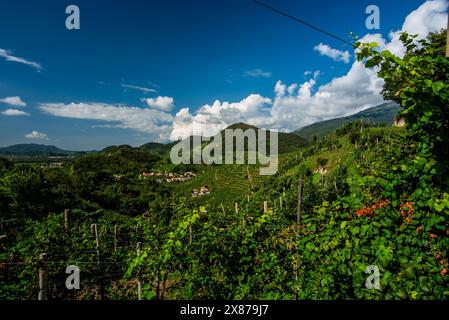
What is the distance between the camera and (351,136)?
50094 mm

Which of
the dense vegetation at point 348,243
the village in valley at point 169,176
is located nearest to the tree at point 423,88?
the dense vegetation at point 348,243

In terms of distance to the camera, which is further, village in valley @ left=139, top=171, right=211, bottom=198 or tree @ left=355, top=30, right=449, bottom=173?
village in valley @ left=139, top=171, right=211, bottom=198

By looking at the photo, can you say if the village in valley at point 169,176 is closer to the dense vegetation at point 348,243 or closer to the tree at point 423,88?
the dense vegetation at point 348,243

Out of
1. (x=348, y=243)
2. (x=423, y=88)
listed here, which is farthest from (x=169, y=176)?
(x=423, y=88)

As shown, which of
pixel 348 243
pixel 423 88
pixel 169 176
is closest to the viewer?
pixel 423 88

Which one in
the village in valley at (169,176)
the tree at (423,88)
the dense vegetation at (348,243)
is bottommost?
the village in valley at (169,176)

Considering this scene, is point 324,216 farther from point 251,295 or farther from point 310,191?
point 310,191

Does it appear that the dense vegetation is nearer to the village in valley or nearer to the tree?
the tree

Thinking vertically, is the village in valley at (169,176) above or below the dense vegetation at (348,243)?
below

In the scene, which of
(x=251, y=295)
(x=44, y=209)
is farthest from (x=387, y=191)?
(x=44, y=209)

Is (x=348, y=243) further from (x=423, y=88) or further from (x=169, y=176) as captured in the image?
(x=169, y=176)

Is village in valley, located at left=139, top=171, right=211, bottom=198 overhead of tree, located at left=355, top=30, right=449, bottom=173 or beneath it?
beneath

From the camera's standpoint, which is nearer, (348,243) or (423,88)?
(423,88)

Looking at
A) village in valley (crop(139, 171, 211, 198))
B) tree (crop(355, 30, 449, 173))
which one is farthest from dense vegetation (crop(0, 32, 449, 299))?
village in valley (crop(139, 171, 211, 198))
